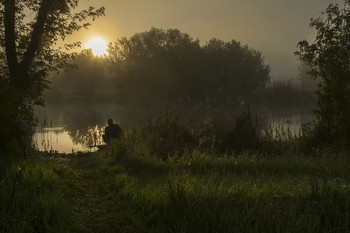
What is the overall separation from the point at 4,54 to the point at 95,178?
7.60 m

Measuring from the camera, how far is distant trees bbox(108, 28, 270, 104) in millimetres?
46219

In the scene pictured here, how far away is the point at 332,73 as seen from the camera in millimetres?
12633

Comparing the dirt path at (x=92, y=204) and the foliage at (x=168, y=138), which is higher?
the foliage at (x=168, y=138)

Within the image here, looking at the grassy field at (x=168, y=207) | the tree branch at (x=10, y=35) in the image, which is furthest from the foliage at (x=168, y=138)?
the tree branch at (x=10, y=35)

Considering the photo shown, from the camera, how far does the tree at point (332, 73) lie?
1229 centimetres

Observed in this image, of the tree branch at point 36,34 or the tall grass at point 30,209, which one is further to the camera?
the tree branch at point 36,34

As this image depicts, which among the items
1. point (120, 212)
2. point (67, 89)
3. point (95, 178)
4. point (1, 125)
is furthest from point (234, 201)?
point (67, 89)

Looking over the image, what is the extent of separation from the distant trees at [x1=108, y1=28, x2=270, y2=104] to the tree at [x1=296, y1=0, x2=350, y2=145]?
1230 inches

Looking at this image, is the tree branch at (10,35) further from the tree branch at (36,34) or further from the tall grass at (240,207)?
the tall grass at (240,207)

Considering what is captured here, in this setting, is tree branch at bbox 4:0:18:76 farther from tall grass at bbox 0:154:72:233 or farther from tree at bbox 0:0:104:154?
tall grass at bbox 0:154:72:233

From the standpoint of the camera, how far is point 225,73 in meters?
48.8

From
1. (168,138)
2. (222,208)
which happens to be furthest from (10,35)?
(222,208)

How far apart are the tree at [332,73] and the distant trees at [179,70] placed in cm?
3124

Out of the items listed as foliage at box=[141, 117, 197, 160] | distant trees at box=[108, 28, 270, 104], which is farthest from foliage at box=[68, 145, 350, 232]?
distant trees at box=[108, 28, 270, 104]
